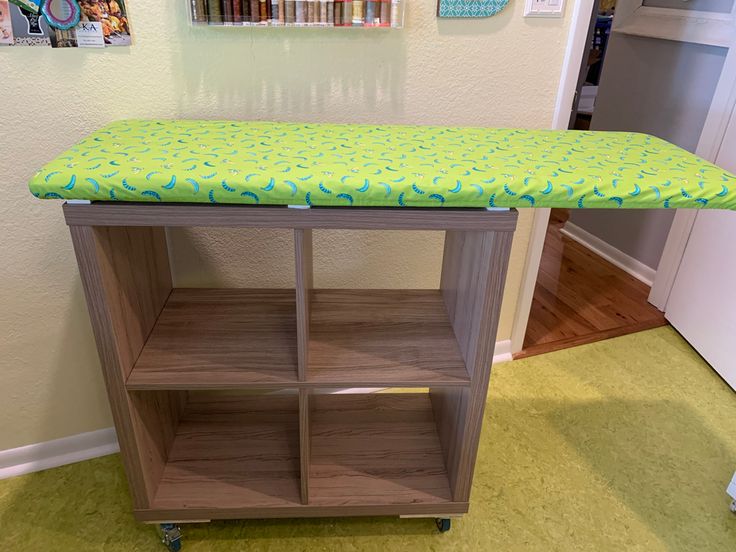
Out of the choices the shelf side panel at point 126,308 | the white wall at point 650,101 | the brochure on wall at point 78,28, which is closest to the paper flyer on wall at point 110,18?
the brochure on wall at point 78,28

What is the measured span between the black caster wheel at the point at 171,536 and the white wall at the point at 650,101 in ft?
7.19

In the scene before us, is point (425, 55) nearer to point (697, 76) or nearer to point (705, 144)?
point (705, 144)

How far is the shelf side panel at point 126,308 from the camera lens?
100 centimetres

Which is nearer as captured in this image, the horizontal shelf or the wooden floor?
the horizontal shelf

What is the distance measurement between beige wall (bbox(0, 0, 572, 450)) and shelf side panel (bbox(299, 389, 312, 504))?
497 millimetres

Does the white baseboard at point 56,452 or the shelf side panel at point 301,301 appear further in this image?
the white baseboard at point 56,452

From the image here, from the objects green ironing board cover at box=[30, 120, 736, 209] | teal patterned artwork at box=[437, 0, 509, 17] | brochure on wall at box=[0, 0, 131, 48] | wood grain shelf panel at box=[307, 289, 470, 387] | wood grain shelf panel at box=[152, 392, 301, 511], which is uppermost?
teal patterned artwork at box=[437, 0, 509, 17]

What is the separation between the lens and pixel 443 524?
138 centimetres

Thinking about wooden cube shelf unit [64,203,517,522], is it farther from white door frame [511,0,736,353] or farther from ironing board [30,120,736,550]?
white door frame [511,0,736,353]

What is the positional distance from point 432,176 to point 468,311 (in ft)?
1.15

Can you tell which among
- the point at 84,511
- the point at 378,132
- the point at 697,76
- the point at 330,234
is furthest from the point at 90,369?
the point at 697,76

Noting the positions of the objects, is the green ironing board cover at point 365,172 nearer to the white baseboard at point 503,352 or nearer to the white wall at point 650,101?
the white baseboard at point 503,352

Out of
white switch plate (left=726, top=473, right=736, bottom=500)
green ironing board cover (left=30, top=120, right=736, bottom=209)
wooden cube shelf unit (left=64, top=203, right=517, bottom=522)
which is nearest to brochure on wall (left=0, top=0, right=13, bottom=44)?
green ironing board cover (left=30, top=120, right=736, bottom=209)

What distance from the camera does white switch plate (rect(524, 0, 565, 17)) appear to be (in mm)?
1397
